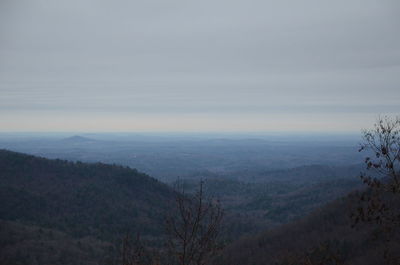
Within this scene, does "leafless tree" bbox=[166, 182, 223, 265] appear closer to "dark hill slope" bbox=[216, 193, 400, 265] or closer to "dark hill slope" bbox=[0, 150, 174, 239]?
"dark hill slope" bbox=[216, 193, 400, 265]

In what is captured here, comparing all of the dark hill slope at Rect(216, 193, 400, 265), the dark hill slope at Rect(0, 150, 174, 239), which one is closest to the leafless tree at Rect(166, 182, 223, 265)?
the dark hill slope at Rect(216, 193, 400, 265)

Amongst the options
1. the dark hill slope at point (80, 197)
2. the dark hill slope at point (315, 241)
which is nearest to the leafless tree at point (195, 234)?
the dark hill slope at point (315, 241)

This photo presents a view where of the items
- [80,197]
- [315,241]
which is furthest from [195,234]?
[80,197]

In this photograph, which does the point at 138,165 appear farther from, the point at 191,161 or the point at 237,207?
the point at 237,207

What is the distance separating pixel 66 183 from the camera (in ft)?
196

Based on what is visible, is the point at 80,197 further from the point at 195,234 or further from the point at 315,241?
the point at 195,234

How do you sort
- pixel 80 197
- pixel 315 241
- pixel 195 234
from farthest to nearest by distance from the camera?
pixel 80 197
pixel 315 241
pixel 195 234

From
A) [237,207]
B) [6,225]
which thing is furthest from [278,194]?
[6,225]

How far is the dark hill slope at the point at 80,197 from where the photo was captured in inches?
1799

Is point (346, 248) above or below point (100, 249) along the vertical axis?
above

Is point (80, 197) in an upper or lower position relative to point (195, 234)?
lower

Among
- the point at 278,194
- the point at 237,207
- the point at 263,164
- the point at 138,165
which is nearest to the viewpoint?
the point at 237,207

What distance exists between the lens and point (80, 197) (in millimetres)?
55344

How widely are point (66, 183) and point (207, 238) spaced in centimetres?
5671
